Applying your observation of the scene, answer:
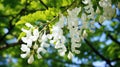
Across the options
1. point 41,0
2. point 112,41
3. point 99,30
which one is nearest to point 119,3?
point 41,0

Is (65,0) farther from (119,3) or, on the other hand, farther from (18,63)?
(18,63)

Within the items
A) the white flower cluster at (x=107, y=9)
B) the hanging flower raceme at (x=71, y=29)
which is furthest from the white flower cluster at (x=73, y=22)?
the white flower cluster at (x=107, y=9)

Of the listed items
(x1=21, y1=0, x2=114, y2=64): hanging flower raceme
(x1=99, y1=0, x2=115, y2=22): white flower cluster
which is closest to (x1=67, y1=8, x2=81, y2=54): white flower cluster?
(x1=21, y1=0, x2=114, y2=64): hanging flower raceme

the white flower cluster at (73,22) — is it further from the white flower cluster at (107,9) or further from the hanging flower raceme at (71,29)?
the white flower cluster at (107,9)

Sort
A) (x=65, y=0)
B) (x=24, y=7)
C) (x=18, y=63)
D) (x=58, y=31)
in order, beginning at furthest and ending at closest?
1. (x=18, y=63)
2. (x=24, y=7)
3. (x=65, y=0)
4. (x=58, y=31)

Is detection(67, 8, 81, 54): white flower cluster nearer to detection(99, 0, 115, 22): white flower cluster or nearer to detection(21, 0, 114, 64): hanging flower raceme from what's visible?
detection(21, 0, 114, 64): hanging flower raceme

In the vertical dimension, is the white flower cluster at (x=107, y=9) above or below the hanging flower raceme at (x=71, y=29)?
above

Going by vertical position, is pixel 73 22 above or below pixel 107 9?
below

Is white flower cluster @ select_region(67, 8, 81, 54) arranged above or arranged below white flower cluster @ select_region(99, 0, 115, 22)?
below

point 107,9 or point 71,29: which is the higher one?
point 107,9

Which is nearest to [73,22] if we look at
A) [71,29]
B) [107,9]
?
[71,29]

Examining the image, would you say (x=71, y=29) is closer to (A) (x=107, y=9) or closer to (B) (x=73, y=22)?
(B) (x=73, y=22)

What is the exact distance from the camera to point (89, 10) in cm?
192

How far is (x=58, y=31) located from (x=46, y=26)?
19cm
